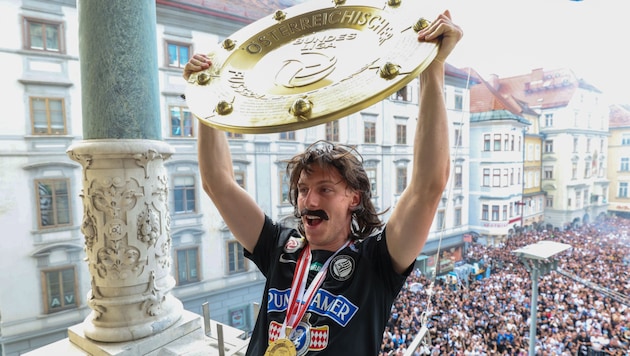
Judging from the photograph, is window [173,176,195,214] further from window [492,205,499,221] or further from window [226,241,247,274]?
window [492,205,499,221]

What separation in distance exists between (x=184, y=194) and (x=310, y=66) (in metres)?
3.02

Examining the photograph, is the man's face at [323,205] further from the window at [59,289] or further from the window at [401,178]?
the window at [401,178]

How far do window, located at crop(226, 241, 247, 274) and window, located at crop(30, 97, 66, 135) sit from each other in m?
1.85

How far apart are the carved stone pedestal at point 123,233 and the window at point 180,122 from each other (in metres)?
1.85

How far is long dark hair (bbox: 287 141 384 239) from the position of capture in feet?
2.37

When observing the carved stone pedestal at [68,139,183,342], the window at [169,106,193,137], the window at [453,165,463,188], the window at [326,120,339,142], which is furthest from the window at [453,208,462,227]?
the carved stone pedestal at [68,139,183,342]

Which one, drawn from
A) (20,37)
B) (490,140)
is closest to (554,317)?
(490,140)

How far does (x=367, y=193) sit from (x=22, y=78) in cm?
277

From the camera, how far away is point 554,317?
356cm

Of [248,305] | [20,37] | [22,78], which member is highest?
[20,37]

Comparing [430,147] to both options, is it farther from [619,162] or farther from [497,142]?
[497,142]

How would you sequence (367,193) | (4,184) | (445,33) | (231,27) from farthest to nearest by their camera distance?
1. (231,27)
2. (4,184)
3. (367,193)
4. (445,33)

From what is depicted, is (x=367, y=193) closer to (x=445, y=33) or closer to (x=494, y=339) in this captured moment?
(x=445, y=33)

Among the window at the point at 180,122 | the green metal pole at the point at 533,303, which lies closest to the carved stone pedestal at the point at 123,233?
the window at the point at 180,122
